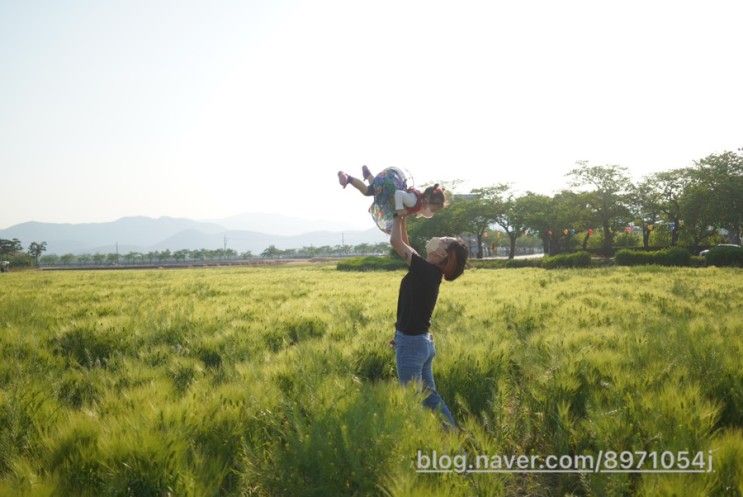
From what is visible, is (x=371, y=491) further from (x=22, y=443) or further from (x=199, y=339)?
(x=199, y=339)

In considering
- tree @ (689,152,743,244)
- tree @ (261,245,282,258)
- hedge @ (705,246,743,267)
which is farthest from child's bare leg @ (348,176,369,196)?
tree @ (261,245,282,258)

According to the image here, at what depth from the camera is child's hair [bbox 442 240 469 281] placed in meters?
3.66

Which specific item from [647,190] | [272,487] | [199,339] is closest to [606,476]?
[272,487]

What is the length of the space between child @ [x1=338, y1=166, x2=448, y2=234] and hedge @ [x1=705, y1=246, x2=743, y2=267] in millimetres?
30011

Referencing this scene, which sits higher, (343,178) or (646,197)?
(646,197)

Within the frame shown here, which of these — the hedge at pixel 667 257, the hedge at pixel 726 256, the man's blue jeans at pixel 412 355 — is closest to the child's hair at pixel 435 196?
the man's blue jeans at pixel 412 355

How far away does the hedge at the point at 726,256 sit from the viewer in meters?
25.4

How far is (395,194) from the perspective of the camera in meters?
3.49

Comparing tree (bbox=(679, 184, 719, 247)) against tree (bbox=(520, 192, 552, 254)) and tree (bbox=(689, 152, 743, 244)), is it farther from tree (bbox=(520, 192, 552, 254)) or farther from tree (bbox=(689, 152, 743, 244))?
tree (bbox=(520, 192, 552, 254))

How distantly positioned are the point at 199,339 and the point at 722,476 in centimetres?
621

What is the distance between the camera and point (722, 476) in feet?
7.68

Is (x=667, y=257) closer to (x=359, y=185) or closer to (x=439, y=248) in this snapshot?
(x=439, y=248)

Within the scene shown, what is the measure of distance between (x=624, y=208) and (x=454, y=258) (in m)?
58.7

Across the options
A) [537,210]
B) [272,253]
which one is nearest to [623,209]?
[537,210]
